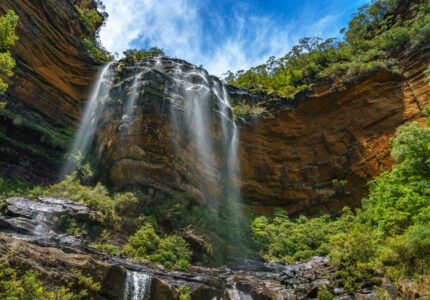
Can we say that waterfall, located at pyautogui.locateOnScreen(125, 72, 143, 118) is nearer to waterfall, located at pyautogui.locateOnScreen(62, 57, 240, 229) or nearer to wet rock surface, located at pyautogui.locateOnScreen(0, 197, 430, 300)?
waterfall, located at pyautogui.locateOnScreen(62, 57, 240, 229)

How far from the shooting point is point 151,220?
14.7 meters

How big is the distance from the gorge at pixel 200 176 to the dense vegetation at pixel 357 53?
1.43 ft

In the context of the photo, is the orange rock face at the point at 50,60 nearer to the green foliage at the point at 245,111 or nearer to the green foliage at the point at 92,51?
the green foliage at the point at 92,51

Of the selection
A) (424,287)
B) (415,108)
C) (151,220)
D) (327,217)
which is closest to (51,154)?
(151,220)

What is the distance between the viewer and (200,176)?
2012cm

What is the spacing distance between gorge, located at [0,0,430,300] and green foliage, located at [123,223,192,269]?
0.08 metres

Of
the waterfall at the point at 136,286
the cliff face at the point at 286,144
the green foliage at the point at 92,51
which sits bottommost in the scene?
the waterfall at the point at 136,286

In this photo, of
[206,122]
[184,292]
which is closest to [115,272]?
[184,292]

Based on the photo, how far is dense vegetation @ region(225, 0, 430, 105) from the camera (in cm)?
2508

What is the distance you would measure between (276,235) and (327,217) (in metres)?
5.71

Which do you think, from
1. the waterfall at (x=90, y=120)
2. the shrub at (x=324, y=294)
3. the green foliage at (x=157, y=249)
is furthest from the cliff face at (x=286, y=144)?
the shrub at (x=324, y=294)

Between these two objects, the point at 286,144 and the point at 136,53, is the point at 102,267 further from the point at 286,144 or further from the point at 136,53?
the point at 136,53

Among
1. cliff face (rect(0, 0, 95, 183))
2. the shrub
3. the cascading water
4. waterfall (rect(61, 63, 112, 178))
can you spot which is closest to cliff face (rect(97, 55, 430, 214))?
the cascading water

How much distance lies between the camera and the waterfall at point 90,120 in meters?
19.0
